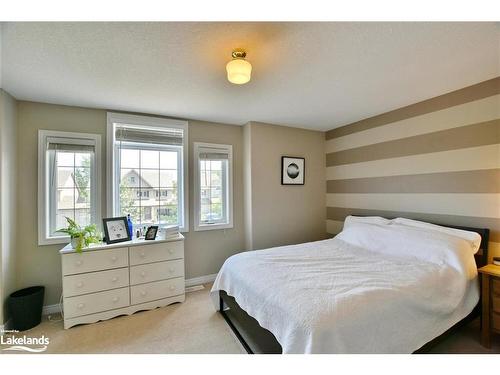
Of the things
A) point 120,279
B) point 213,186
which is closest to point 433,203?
point 213,186

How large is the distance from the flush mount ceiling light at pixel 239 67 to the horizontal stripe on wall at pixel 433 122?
7.28 feet

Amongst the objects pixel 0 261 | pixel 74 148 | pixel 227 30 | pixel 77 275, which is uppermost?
pixel 227 30

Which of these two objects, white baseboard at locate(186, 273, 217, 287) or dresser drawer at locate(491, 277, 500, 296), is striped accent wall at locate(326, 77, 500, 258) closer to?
dresser drawer at locate(491, 277, 500, 296)

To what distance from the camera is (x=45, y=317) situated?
2307 millimetres

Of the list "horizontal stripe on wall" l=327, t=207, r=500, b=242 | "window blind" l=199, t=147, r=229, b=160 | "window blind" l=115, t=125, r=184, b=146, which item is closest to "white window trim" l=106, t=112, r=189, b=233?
"window blind" l=115, t=125, r=184, b=146

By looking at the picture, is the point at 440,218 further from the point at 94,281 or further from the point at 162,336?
the point at 94,281

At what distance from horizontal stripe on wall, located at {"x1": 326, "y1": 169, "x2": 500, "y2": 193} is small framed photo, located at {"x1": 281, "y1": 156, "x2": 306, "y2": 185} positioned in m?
0.69

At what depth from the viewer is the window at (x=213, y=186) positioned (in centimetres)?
315

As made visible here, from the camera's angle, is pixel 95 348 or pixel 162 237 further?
pixel 162 237

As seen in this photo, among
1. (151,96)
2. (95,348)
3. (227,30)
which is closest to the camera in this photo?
(227,30)

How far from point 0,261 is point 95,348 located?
114cm
